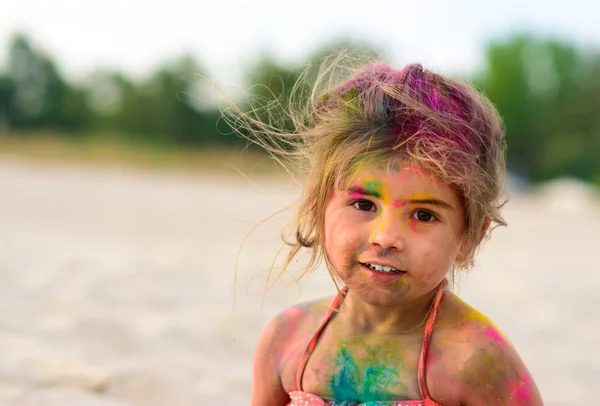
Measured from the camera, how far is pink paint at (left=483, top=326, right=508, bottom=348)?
182cm

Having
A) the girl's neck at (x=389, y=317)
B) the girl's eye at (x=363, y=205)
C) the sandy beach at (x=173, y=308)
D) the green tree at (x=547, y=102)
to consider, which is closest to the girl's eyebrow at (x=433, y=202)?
the girl's eye at (x=363, y=205)

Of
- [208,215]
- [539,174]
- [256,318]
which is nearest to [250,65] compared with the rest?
[539,174]

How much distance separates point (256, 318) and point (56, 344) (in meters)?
A: 1.14

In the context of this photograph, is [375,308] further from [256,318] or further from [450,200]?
[256,318]

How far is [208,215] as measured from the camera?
464 inches

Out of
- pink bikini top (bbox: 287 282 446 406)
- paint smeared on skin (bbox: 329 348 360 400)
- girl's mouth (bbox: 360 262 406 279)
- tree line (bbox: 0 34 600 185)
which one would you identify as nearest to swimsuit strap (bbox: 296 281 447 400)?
pink bikini top (bbox: 287 282 446 406)

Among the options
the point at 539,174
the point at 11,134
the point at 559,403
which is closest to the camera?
the point at 559,403

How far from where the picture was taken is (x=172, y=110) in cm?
3278

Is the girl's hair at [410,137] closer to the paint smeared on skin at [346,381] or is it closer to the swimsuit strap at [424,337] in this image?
the swimsuit strap at [424,337]

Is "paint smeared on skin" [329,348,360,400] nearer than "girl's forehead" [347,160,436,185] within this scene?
No

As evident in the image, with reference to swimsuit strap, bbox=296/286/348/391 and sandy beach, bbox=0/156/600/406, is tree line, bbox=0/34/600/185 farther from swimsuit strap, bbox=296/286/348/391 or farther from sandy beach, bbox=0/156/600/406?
swimsuit strap, bbox=296/286/348/391

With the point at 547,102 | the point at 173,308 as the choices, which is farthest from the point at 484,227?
the point at 547,102

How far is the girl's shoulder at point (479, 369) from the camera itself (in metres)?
1.79

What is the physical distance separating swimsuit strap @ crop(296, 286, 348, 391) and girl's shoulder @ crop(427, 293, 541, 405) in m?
0.33
